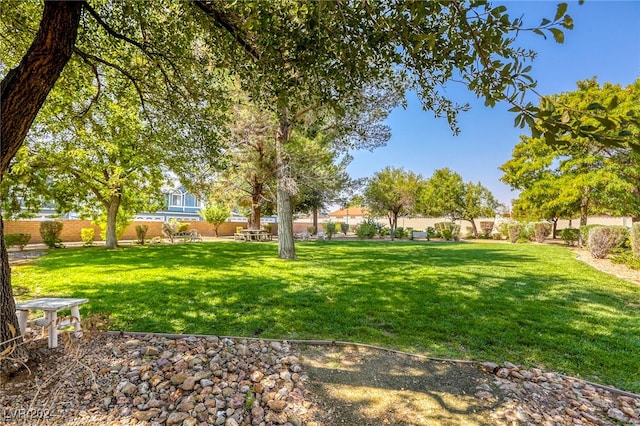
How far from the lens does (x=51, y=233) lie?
13547 millimetres

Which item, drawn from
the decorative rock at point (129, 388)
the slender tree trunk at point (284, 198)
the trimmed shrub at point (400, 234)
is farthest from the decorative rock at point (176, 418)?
the trimmed shrub at point (400, 234)

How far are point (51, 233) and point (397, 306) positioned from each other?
1591 cm

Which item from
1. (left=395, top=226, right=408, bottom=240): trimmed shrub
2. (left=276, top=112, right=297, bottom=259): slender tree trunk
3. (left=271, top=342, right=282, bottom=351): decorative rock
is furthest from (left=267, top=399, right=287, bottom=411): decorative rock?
(left=395, top=226, right=408, bottom=240): trimmed shrub

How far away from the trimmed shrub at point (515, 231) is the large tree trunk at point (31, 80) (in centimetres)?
2266

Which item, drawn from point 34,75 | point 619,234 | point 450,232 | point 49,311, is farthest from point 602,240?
point 34,75

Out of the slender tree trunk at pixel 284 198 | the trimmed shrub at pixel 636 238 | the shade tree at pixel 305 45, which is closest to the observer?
the shade tree at pixel 305 45

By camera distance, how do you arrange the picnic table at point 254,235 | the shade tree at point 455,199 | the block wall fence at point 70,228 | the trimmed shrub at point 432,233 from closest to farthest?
the block wall fence at point 70,228
the picnic table at point 254,235
the trimmed shrub at point 432,233
the shade tree at point 455,199

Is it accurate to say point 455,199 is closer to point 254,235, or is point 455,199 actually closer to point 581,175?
point 581,175

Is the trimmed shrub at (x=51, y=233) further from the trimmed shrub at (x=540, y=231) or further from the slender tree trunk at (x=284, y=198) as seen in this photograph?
the trimmed shrub at (x=540, y=231)

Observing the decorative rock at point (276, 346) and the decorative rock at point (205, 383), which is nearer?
the decorative rock at point (205, 383)

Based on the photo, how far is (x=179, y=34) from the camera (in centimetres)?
389

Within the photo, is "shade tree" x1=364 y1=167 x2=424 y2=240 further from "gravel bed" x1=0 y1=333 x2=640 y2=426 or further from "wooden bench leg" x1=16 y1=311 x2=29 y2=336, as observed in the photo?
"wooden bench leg" x1=16 y1=311 x2=29 y2=336

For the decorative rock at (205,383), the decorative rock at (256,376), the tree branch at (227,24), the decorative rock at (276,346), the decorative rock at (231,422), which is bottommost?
the decorative rock at (231,422)

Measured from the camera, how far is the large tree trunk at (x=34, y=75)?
7.66 feet
